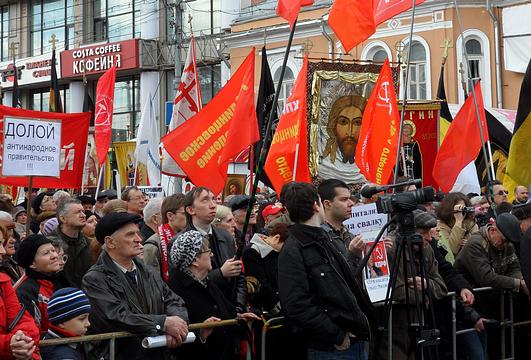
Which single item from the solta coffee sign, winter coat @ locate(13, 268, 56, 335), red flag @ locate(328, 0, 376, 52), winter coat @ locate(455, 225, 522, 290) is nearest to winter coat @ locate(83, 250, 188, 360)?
winter coat @ locate(13, 268, 56, 335)

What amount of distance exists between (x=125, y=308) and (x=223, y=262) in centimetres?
149

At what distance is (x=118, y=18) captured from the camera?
37500mm

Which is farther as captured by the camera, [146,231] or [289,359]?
[146,231]

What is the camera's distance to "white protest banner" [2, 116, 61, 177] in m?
8.52

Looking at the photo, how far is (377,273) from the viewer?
19.9 feet

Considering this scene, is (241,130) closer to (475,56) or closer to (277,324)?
(277,324)

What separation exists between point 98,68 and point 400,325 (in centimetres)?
3108

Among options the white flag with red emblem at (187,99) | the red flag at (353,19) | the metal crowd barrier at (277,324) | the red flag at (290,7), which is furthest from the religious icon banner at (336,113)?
the metal crowd barrier at (277,324)

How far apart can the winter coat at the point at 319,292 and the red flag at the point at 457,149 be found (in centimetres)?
589

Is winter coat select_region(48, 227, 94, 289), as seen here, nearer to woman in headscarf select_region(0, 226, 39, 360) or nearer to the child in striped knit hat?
the child in striped knit hat

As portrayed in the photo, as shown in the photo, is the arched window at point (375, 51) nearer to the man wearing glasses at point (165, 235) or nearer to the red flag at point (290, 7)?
the red flag at point (290, 7)

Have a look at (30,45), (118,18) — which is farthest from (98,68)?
(30,45)

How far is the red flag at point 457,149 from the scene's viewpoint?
11.0 metres

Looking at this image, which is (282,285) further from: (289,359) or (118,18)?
(118,18)
